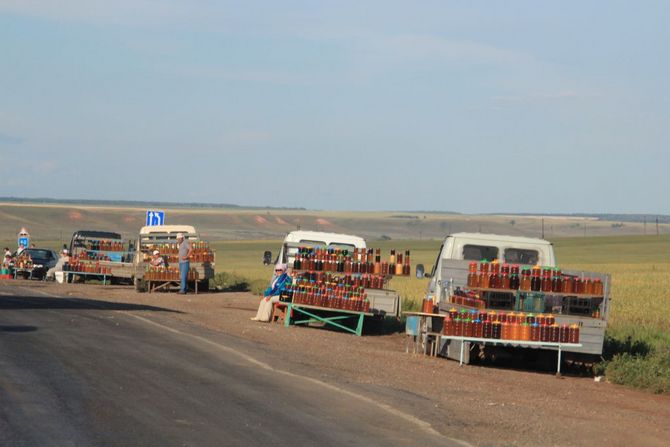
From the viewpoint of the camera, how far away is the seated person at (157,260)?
35.3 m

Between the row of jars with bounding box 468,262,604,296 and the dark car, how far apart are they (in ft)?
93.8

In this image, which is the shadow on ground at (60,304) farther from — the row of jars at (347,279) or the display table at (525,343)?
the display table at (525,343)

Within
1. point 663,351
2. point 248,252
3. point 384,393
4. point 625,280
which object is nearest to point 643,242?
point 248,252

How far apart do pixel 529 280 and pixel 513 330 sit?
984mm

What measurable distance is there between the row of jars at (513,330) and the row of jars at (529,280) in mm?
708

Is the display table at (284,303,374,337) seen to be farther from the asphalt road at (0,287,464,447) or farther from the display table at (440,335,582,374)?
the display table at (440,335,582,374)

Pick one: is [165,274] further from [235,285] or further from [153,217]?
[153,217]

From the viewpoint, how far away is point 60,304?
25.8 metres

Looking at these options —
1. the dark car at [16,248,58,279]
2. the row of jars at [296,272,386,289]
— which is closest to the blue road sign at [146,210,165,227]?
Answer: the dark car at [16,248,58,279]

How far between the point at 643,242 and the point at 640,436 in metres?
99.0

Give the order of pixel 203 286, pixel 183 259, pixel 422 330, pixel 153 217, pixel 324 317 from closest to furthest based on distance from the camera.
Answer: pixel 422 330 → pixel 324 317 → pixel 183 259 → pixel 203 286 → pixel 153 217

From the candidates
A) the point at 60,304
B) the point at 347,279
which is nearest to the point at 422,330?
the point at 347,279

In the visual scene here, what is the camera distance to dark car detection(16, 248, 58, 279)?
145 ft

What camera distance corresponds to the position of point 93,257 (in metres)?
41.0
